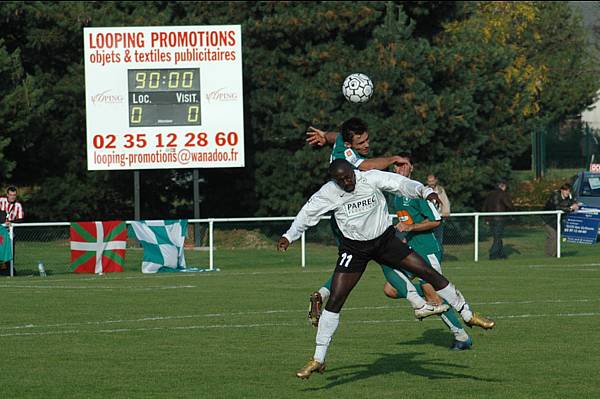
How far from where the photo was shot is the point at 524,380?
38.1 ft

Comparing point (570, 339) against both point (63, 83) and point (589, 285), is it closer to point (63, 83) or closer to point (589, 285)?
point (589, 285)

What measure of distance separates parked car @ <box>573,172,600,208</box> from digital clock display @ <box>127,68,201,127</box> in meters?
11.6

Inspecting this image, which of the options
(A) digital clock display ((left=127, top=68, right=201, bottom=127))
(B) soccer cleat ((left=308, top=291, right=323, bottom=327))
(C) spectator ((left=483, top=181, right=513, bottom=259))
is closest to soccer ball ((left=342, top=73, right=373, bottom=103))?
(B) soccer cleat ((left=308, top=291, right=323, bottom=327))

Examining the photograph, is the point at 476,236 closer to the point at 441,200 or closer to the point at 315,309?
the point at 441,200

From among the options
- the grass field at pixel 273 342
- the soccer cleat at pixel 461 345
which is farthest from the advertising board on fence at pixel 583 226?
the soccer cleat at pixel 461 345

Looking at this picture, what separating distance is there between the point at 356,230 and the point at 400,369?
1.92 m

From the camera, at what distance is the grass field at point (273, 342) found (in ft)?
37.5

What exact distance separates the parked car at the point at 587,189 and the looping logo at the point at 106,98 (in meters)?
13.6

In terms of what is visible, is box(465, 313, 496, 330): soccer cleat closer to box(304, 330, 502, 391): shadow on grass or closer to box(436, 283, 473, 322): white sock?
box(436, 283, 473, 322): white sock

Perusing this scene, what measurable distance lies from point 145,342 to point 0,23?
30.2m

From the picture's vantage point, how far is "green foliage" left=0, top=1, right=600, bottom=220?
127 ft

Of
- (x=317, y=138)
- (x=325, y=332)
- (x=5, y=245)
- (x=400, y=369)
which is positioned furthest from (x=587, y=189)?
Result: (x=325, y=332)

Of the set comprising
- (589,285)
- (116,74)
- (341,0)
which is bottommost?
(589,285)

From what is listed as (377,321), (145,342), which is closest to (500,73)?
(377,321)
